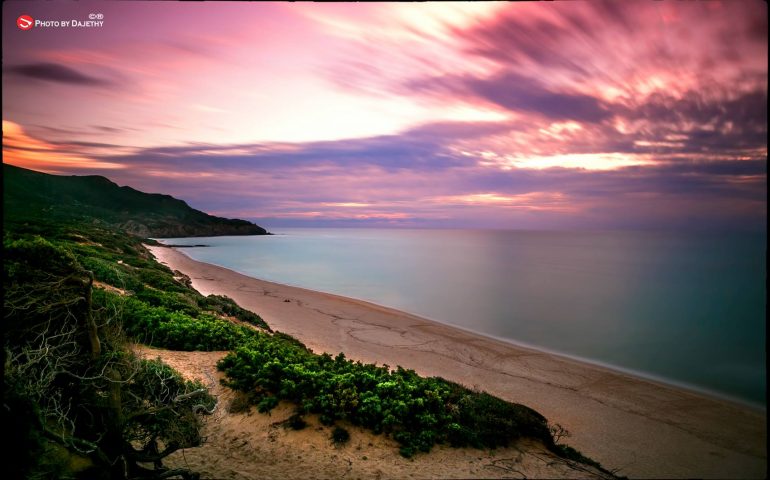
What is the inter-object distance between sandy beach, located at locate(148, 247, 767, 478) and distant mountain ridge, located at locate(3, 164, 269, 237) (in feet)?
114

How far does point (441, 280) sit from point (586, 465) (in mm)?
35676

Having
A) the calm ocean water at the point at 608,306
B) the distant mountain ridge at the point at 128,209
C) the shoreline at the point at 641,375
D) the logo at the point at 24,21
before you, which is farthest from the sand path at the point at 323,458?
the distant mountain ridge at the point at 128,209

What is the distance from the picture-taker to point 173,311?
1219 centimetres

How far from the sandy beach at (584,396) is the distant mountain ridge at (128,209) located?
114ft

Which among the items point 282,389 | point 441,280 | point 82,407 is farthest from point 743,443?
point 441,280

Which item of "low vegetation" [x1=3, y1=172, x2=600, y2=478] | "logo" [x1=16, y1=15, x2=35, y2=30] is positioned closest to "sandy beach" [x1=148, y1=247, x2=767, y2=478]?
"low vegetation" [x1=3, y1=172, x2=600, y2=478]

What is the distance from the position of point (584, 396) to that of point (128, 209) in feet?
413

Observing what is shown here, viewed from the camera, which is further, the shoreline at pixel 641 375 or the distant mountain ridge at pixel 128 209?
the distant mountain ridge at pixel 128 209

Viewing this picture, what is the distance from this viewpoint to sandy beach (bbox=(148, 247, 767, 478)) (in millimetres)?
8047

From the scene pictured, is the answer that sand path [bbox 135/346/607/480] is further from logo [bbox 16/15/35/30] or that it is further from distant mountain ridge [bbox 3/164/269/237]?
distant mountain ridge [bbox 3/164/269/237]

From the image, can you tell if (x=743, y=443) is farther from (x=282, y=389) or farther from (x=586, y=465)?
(x=282, y=389)

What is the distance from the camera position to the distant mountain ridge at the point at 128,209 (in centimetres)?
5269

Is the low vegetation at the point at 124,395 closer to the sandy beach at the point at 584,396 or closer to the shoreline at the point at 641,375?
the sandy beach at the point at 584,396

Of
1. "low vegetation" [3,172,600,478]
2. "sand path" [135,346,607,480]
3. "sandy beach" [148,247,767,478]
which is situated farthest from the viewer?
"sandy beach" [148,247,767,478]
